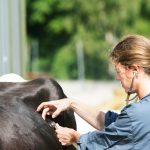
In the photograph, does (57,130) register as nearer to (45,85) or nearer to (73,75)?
(45,85)

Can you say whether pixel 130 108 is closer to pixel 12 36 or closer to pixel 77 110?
pixel 77 110

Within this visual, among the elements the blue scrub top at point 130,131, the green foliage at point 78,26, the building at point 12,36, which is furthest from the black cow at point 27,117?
the green foliage at point 78,26

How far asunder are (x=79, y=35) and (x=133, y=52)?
95.7 ft

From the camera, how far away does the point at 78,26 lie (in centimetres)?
3375

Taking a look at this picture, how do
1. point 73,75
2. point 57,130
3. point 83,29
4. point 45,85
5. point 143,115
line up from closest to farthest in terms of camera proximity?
1. point 143,115
2. point 57,130
3. point 45,85
4. point 73,75
5. point 83,29

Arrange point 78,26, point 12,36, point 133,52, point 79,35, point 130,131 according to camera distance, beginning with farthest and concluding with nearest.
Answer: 1. point 78,26
2. point 79,35
3. point 12,36
4. point 133,52
5. point 130,131

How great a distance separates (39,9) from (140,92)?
3057 centimetres

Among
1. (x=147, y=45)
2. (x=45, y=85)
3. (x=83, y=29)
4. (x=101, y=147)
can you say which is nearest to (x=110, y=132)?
(x=101, y=147)

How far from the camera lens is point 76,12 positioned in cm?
3406

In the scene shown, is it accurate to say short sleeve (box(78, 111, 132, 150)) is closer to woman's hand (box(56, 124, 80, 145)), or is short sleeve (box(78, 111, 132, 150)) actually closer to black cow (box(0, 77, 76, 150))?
woman's hand (box(56, 124, 80, 145))

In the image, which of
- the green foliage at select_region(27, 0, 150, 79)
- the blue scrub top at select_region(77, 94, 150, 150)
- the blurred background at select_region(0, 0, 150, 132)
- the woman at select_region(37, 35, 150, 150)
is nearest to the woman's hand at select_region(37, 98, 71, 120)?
the woman at select_region(37, 35, 150, 150)

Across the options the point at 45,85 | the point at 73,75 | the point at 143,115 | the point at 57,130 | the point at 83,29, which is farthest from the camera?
the point at 83,29

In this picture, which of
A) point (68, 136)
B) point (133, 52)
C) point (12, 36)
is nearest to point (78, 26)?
point (12, 36)

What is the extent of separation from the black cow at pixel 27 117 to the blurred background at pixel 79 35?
19811 millimetres
